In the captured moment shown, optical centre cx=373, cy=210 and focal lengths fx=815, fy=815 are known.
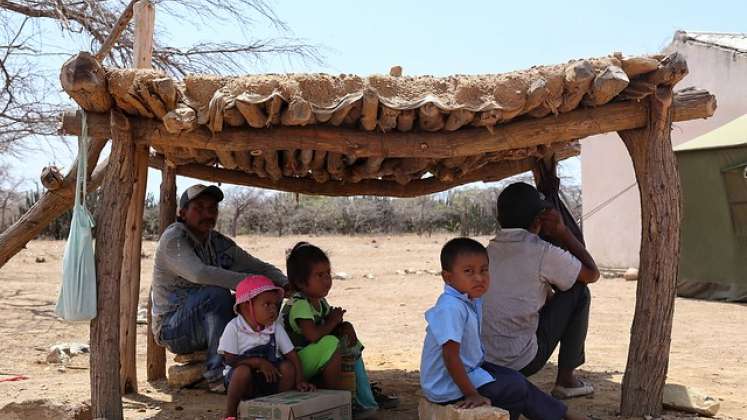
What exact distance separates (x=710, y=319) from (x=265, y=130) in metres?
7.62

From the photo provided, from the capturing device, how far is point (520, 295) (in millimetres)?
4488

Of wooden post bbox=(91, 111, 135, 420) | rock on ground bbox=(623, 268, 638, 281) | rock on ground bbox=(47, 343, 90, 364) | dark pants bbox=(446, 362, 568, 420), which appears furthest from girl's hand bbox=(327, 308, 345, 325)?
rock on ground bbox=(623, 268, 638, 281)

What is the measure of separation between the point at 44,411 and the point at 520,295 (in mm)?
2892

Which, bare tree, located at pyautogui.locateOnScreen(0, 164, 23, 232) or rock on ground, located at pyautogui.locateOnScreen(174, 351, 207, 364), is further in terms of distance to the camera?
bare tree, located at pyautogui.locateOnScreen(0, 164, 23, 232)

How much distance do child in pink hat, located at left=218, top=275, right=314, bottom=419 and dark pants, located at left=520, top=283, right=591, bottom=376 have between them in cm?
134

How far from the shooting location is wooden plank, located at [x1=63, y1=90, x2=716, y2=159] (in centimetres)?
443

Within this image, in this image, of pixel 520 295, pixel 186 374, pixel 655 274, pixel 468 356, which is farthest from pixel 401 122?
pixel 186 374

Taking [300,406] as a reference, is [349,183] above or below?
above

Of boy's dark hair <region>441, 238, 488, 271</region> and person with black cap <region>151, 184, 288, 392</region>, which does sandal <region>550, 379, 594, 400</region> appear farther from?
person with black cap <region>151, 184, 288, 392</region>

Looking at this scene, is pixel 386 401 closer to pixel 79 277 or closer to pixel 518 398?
pixel 518 398

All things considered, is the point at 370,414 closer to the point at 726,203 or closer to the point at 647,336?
the point at 647,336

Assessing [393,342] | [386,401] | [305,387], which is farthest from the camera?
[393,342]

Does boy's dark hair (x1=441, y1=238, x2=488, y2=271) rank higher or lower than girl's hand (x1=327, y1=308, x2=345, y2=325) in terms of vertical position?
higher

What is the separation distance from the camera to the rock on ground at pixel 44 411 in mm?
4801
